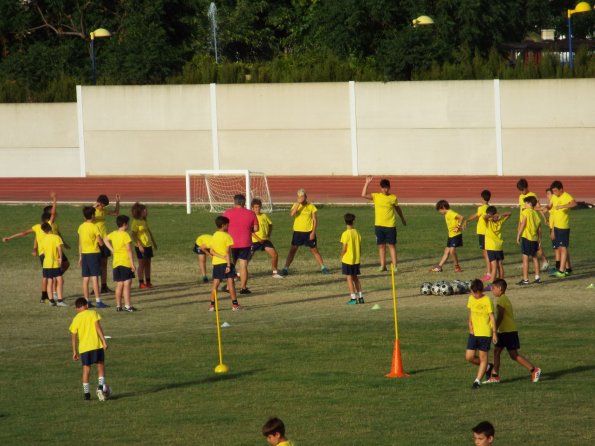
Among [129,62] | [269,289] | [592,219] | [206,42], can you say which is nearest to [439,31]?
[129,62]

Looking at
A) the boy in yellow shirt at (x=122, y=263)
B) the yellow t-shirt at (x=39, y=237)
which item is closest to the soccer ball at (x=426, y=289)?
the boy in yellow shirt at (x=122, y=263)

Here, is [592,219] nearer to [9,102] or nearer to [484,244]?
[484,244]

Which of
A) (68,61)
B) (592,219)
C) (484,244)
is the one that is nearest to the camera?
(484,244)

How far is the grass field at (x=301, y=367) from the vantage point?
14.5 metres

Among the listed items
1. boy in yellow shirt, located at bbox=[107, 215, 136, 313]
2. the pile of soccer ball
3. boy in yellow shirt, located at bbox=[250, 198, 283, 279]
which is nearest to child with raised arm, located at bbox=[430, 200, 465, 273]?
the pile of soccer ball

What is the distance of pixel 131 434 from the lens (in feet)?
47.7

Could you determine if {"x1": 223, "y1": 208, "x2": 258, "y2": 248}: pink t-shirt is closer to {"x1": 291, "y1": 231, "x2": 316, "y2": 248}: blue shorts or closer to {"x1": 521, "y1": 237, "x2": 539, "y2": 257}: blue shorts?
{"x1": 291, "y1": 231, "x2": 316, "y2": 248}: blue shorts

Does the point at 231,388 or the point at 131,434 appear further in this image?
the point at 231,388

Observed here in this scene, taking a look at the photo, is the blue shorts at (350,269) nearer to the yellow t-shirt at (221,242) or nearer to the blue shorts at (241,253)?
the yellow t-shirt at (221,242)

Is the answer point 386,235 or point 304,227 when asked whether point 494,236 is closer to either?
point 386,235

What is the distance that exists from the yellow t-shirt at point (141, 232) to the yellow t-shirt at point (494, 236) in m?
6.72

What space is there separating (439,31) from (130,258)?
125 ft

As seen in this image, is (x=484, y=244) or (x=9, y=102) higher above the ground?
(x=9, y=102)

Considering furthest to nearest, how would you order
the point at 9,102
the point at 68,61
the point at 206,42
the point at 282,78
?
the point at 206,42 → the point at 68,61 → the point at 9,102 → the point at 282,78
